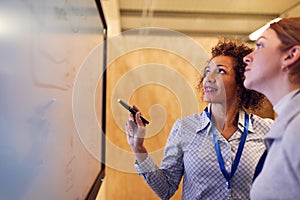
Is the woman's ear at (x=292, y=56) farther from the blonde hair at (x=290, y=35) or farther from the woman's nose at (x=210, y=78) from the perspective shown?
the woman's nose at (x=210, y=78)

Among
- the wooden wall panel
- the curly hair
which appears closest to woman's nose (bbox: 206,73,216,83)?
the curly hair

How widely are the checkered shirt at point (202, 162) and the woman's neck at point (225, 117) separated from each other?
3 centimetres

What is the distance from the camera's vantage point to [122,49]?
2635 millimetres

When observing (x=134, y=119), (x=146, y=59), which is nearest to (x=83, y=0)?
(x=134, y=119)

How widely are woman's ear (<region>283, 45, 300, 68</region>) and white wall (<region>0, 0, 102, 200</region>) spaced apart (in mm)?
597

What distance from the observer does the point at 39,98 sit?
610 millimetres

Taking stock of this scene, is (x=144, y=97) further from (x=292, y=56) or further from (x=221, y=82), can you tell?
(x=292, y=56)

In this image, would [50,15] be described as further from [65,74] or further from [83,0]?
[83,0]

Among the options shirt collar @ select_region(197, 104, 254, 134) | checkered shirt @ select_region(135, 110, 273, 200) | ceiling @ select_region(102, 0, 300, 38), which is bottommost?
checkered shirt @ select_region(135, 110, 273, 200)

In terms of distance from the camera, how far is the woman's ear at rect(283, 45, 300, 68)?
637 mm

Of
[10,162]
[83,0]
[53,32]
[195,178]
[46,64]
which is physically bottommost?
[195,178]

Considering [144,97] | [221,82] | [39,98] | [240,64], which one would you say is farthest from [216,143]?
[144,97]

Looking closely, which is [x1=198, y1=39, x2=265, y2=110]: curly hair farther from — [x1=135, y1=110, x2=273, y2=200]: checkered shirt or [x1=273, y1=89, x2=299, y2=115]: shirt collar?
[x1=273, y1=89, x2=299, y2=115]: shirt collar

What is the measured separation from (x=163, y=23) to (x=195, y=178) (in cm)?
222
